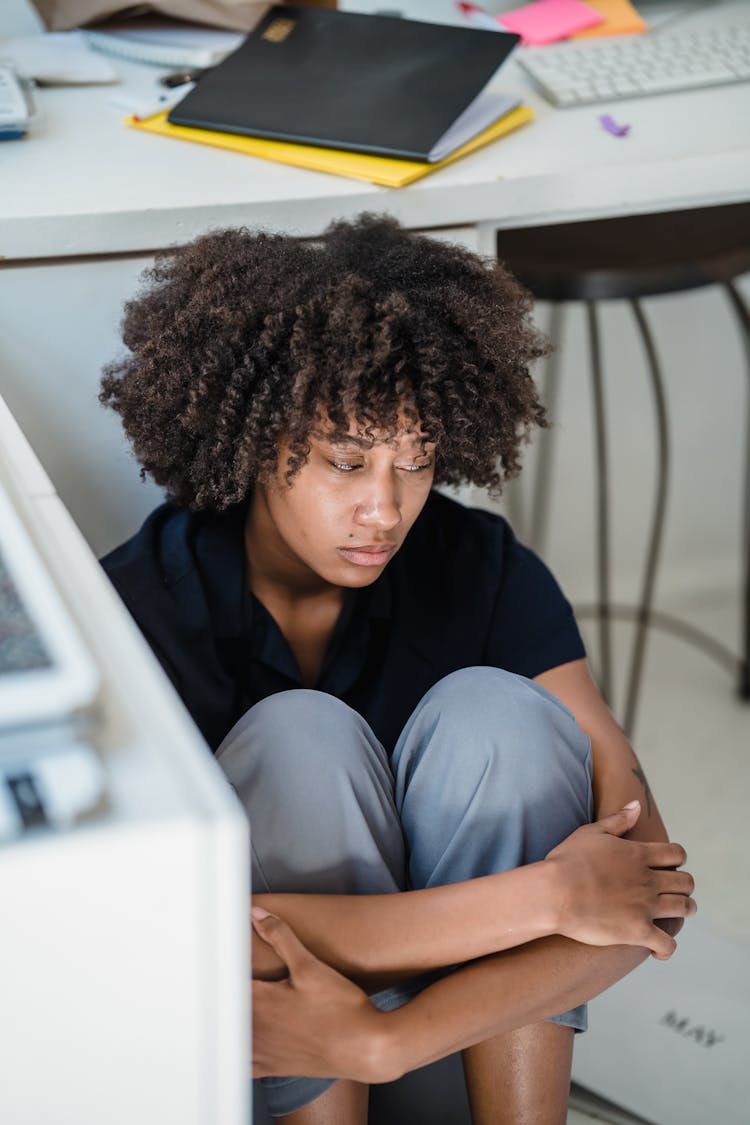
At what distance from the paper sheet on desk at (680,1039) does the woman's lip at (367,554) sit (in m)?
0.48

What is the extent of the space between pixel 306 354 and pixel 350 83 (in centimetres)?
46

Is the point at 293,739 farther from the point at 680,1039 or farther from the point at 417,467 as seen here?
the point at 680,1039

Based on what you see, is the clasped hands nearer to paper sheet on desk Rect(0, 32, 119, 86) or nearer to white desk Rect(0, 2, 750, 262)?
white desk Rect(0, 2, 750, 262)

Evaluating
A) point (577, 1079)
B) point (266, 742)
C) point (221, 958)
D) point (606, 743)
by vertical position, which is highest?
point (221, 958)

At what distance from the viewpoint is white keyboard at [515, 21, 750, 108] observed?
4.52 feet

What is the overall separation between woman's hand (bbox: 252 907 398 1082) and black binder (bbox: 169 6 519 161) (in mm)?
722

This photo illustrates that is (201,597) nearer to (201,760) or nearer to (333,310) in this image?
(333,310)

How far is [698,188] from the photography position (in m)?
1.27

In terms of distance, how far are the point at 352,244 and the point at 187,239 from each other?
171 mm

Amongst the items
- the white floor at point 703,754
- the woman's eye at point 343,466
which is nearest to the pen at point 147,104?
the woman's eye at point 343,466

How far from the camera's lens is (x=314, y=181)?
119 centimetres

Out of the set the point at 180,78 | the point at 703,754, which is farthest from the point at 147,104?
the point at 703,754

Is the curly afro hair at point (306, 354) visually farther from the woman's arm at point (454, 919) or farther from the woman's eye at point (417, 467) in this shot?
the woman's arm at point (454, 919)

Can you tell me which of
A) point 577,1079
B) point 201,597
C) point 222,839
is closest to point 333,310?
point 201,597
